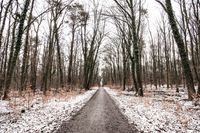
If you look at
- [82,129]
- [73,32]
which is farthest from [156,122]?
[73,32]

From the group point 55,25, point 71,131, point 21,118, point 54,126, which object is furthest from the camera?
point 55,25

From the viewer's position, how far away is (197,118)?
320 inches

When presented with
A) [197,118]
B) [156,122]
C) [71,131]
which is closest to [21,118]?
[71,131]

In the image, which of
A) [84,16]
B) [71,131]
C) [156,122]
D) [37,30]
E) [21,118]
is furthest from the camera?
[84,16]

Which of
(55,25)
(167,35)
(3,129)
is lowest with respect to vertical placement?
(3,129)

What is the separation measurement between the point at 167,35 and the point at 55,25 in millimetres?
21163

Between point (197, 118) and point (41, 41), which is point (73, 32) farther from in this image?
point (197, 118)

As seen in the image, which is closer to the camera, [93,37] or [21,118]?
[21,118]

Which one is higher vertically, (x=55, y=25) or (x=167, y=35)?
(x=167, y=35)

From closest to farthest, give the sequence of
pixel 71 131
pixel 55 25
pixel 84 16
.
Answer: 1. pixel 71 131
2. pixel 55 25
3. pixel 84 16

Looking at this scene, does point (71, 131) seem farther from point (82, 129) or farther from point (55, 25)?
point (55, 25)

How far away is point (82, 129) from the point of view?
6.25 m

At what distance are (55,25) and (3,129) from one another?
55.2 feet

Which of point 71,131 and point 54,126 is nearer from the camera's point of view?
point 71,131
